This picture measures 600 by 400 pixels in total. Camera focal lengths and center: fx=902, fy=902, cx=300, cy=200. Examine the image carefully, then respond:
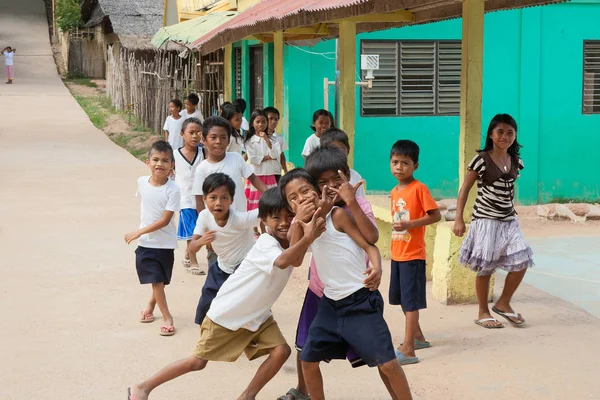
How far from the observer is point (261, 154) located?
9.14 meters

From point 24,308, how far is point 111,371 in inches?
70.5

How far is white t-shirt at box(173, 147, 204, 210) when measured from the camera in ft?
24.1

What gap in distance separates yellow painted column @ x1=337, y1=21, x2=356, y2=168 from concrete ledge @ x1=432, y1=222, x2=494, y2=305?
5.77 ft

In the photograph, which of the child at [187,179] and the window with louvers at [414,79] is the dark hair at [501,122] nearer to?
the child at [187,179]

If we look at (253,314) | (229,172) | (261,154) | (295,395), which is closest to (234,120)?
(261,154)

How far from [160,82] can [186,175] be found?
42.3 ft

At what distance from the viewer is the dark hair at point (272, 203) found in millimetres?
4285

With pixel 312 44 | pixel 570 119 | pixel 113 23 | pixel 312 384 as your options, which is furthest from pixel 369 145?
pixel 113 23

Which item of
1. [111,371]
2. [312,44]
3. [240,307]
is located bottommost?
[111,371]

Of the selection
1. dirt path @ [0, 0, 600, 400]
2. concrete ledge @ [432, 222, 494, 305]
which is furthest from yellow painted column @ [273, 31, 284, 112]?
concrete ledge @ [432, 222, 494, 305]

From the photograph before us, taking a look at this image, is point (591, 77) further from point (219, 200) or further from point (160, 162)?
point (219, 200)

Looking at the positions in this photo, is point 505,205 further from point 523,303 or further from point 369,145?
point 369,145

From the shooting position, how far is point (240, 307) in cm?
444

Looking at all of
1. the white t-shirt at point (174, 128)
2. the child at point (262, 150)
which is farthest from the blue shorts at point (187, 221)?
the white t-shirt at point (174, 128)
